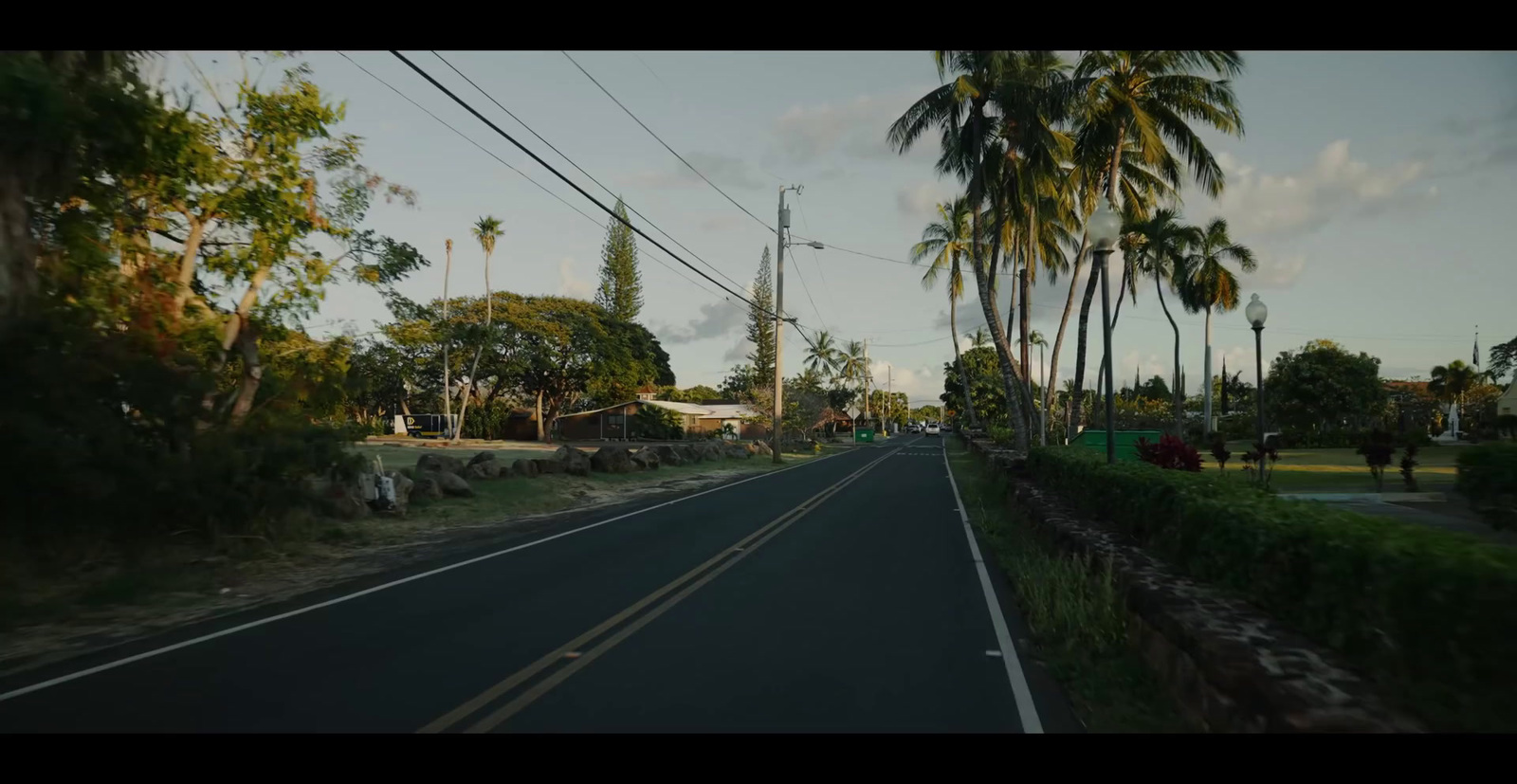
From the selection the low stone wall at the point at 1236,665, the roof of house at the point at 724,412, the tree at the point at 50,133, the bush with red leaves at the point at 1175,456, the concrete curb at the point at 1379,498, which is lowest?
the concrete curb at the point at 1379,498

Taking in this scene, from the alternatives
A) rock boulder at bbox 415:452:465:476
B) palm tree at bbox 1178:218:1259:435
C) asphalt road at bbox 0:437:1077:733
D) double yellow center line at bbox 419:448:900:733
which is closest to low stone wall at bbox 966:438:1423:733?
asphalt road at bbox 0:437:1077:733


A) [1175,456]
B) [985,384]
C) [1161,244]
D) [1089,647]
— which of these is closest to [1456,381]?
[985,384]

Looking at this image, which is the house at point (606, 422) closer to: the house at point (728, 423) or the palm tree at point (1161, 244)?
the house at point (728, 423)

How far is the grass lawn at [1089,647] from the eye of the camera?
18.4 feet

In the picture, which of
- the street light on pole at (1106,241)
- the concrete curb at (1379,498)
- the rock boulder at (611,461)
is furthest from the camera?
the rock boulder at (611,461)

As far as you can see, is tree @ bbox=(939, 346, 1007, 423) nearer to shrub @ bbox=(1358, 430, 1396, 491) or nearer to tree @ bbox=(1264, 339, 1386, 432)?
tree @ bbox=(1264, 339, 1386, 432)

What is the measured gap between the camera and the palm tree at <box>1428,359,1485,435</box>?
7056cm

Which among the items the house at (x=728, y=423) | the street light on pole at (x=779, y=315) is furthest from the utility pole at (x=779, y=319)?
the house at (x=728, y=423)

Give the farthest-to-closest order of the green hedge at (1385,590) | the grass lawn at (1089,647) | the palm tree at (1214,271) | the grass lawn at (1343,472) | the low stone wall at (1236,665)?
the palm tree at (1214,271)
the grass lawn at (1343,472)
the grass lawn at (1089,647)
the low stone wall at (1236,665)
the green hedge at (1385,590)

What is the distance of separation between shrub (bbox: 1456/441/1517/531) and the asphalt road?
4435 mm

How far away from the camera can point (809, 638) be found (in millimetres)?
7648

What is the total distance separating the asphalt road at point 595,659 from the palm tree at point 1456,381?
7737cm
